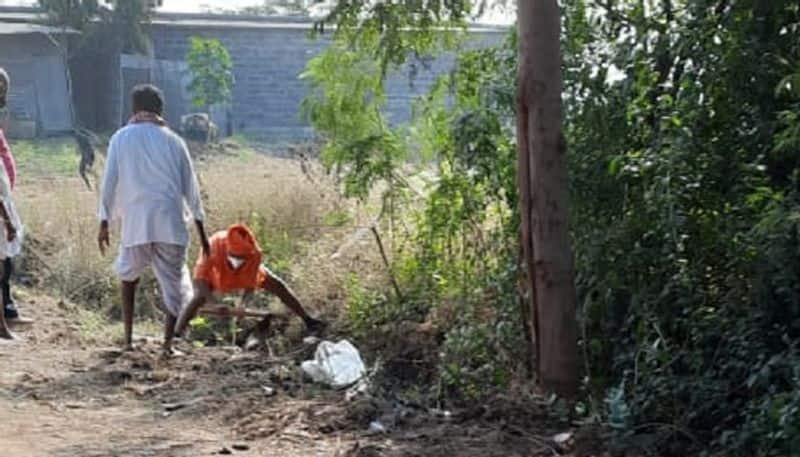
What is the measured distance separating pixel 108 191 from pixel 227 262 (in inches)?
38.0

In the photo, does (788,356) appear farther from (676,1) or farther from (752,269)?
(676,1)

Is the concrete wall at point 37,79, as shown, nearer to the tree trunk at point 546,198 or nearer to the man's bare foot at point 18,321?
the man's bare foot at point 18,321

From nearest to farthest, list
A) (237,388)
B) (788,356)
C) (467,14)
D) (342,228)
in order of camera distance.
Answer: (788,356), (237,388), (467,14), (342,228)

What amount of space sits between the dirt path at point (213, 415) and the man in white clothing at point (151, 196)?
0.60m

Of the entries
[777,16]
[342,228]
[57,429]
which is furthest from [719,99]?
[342,228]

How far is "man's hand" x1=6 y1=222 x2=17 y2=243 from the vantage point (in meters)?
9.40

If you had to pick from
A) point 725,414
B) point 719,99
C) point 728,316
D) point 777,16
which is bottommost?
point 725,414

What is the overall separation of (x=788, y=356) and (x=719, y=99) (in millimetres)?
1637

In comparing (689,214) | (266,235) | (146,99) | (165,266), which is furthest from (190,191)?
(689,214)

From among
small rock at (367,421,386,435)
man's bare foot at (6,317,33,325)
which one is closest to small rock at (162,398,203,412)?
small rock at (367,421,386,435)

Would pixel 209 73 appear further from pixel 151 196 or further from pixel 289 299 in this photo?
pixel 151 196

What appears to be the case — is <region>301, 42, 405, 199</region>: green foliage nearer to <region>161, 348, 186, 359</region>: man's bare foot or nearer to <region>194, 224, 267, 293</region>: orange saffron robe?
<region>194, 224, 267, 293</region>: orange saffron robe

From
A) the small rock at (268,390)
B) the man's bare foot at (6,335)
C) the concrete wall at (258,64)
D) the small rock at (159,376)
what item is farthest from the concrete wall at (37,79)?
the small rock at (268,390)

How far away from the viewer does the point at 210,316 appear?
10.2 metres
